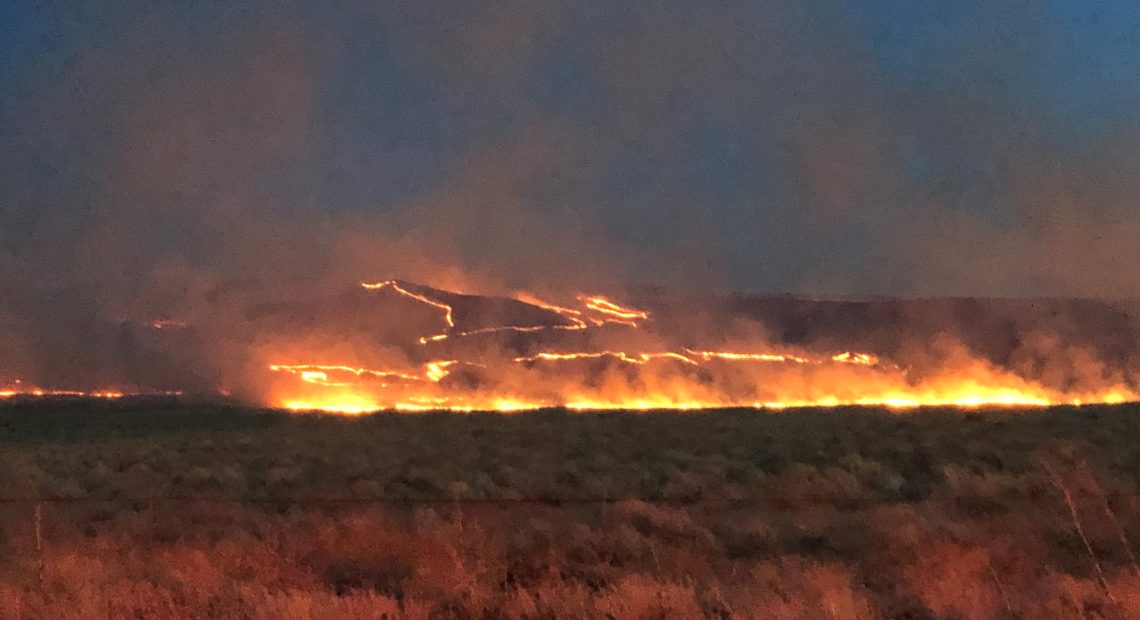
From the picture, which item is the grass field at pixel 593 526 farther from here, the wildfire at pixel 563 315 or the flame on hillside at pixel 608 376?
the wildfire at pixel 563 315

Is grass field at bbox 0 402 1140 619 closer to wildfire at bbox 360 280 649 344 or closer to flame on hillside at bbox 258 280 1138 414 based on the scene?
flame on hillside at bbox 258 280 1138 414

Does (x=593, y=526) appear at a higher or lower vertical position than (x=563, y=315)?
lower

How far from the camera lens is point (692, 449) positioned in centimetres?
1709

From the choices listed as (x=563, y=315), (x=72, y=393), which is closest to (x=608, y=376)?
(x=563, y=315)

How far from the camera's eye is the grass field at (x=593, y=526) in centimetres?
734

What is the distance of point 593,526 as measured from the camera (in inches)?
404

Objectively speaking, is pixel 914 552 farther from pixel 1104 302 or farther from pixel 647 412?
pixel 1104 302

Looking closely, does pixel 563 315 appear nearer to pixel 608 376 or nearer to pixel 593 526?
pixel 608 376

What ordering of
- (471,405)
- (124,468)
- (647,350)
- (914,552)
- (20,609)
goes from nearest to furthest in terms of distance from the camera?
(20,609) < (914,552) < (124,468) < (471,405) < (647,350)

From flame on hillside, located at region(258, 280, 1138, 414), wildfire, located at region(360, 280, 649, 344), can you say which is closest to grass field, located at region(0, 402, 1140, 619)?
flame on hillside, located at region(258, 280, 1138, 414)

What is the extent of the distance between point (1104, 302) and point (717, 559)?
32956 mm

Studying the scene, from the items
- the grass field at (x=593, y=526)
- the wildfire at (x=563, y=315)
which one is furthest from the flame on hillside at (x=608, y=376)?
the grass field at (x=593, y=526)

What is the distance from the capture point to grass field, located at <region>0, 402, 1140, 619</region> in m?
7.34

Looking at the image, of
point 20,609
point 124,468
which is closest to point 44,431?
point 124,468
